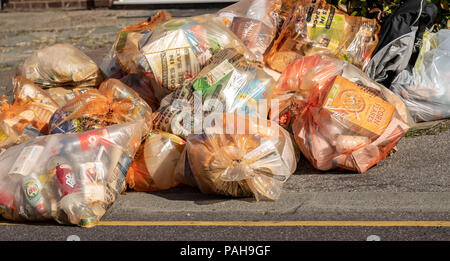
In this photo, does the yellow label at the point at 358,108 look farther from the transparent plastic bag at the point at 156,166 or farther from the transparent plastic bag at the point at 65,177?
the transparent plastic bag at the point at 65,177

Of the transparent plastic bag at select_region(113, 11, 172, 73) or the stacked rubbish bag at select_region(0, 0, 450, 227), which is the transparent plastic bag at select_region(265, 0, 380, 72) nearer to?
the stacked rubbish bag at select_region(0, 0, 450, 227)

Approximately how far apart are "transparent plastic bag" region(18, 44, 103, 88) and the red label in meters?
1.67

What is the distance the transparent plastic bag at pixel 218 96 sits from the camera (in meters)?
4.52

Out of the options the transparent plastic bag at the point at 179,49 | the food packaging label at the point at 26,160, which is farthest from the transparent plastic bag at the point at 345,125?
the food packaging label at the point at 26,160

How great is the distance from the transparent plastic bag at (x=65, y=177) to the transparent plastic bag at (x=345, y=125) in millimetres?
1347

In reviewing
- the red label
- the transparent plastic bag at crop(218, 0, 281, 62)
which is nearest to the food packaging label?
the red label

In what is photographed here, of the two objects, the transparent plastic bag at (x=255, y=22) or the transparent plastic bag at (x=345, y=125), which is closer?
the transparent plastic bag at (x=345, y=125)

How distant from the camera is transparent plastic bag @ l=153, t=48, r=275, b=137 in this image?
4.52 meters

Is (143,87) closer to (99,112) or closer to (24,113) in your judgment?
(99,112)

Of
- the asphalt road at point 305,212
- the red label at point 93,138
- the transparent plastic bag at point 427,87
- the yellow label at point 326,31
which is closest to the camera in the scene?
the asphalt road at point 305,212

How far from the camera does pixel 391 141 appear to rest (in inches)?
172
